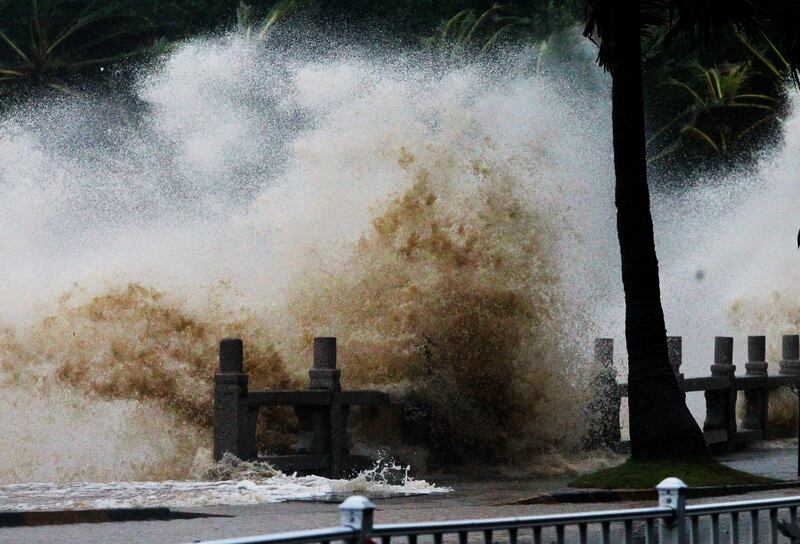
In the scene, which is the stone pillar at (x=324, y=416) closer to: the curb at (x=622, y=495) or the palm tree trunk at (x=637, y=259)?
the palm tree trunk at (x=637, y=259)

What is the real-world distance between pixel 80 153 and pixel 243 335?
34.9 metres

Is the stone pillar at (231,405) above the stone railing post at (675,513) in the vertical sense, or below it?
above

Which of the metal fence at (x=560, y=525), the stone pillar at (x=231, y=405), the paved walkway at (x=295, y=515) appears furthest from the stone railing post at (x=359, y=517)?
the stone pillar at (x=231, y=405)

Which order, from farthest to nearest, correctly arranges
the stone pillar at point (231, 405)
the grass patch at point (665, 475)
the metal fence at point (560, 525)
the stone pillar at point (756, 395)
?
the stone pillar at point (756, 395) < the stone pillar at point (231, 405) < the grass patch at point (665, 475) < the metal fence at point (560, 525)

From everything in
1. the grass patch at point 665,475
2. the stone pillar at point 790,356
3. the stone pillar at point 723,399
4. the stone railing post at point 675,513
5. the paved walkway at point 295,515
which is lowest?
the paved walkway at point 295,515

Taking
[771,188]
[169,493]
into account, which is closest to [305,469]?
[169,493]

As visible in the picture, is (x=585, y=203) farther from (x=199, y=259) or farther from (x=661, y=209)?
(x=661, y=209)

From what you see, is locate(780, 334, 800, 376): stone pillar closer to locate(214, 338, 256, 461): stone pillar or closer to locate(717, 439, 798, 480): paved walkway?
locate(717, 439, 798, 480): paved walkway

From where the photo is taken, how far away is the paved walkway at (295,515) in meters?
13.8

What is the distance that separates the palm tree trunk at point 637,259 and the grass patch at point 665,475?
0.29 metres

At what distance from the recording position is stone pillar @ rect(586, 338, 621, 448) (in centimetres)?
2438

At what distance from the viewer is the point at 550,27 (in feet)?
190

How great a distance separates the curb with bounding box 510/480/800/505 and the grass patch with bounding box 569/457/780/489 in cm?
23

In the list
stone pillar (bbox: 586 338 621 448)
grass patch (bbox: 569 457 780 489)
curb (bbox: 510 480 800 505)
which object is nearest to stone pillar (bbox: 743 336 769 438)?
stone pillar (bbox: 586 338 621 448)
